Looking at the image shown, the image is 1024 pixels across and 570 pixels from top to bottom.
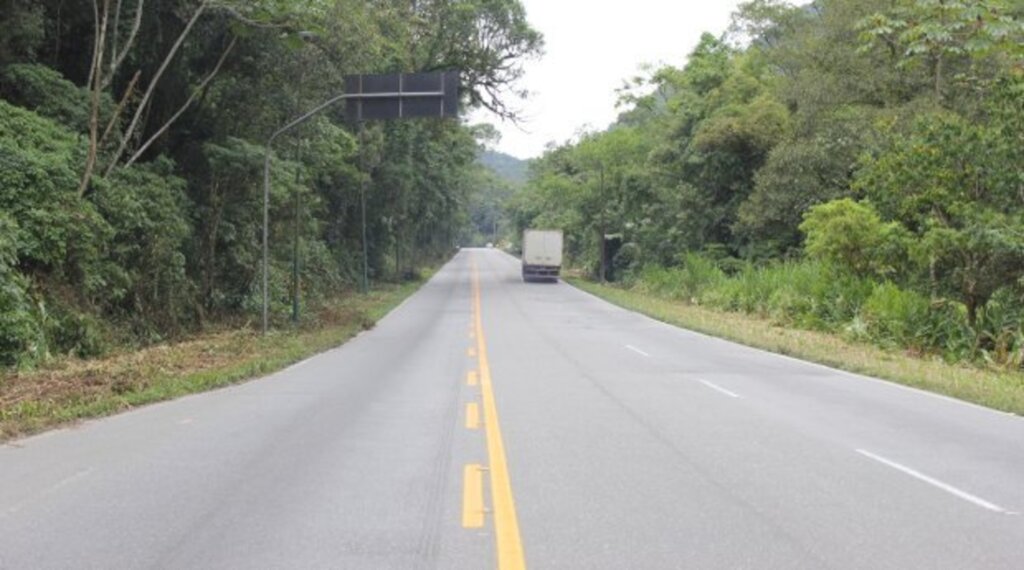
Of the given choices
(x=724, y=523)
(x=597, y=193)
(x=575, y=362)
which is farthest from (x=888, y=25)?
(x=597, y=193)

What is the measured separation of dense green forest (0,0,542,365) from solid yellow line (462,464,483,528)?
917 cm

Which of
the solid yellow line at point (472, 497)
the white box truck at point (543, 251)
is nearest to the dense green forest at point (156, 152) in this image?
the solid yellow line at point (472, 497)

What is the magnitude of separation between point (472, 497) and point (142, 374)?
28.5 feet

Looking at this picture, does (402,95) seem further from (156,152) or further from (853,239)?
(853,239)

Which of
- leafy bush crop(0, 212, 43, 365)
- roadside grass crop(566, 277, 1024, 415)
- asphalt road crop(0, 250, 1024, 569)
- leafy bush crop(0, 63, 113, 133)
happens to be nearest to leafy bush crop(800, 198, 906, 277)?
roadside grass crop(566, 277, 1024, 415)

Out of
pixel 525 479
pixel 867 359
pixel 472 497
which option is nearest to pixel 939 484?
pixel 525 479

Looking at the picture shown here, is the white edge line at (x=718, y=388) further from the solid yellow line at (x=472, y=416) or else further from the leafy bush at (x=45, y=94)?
the leafy bush at (x=45, y=94)

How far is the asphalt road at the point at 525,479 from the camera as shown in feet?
17.4

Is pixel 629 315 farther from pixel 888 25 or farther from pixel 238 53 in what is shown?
pixel 888 25

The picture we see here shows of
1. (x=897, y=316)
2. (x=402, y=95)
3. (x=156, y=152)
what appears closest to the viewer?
(x=402, y=95)

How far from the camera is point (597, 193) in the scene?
57.9 m

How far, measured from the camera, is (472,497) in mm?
6547

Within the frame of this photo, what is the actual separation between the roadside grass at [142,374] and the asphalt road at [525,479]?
0.56 metres

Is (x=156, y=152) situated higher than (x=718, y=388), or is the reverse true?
(x=156, y=152)
